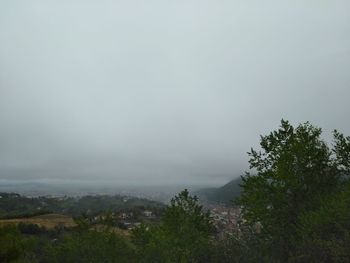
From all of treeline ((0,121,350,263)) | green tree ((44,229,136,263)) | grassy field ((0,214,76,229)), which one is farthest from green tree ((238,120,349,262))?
grassy field ((0,214,76,229))

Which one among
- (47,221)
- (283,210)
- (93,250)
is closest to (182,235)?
(283,210)

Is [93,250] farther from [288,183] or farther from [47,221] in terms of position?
[47,221]

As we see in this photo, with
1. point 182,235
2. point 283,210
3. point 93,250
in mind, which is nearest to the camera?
point 283,210

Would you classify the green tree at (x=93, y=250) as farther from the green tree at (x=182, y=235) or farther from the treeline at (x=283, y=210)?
the treeline at (x=283, y=210)

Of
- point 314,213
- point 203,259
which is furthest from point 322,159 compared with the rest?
point 203,259

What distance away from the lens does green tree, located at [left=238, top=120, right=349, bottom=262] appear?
24078mm

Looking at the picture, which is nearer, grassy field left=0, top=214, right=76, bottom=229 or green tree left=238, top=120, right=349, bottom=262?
green tree left=238, top=120, right=349, bottom=262

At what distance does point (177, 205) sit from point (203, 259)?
13616 mm

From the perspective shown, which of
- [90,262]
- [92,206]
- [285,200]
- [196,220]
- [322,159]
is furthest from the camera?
[92,206]

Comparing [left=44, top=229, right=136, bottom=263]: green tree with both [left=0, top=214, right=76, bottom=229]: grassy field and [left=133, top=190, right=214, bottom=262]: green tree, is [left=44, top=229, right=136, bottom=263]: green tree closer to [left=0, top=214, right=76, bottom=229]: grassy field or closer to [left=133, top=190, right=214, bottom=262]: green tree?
[left=133, top=190, right=214, bottom=262]: green tree

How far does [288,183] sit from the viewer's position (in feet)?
80.2

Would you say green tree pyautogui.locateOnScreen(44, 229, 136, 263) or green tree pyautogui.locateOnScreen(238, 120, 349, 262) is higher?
green tree pyautogui.locateOnScreen(238, 120, 349, 262)

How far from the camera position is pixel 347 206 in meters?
19.8

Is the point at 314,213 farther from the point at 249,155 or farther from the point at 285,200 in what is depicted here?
Answer: the point at 249,155
